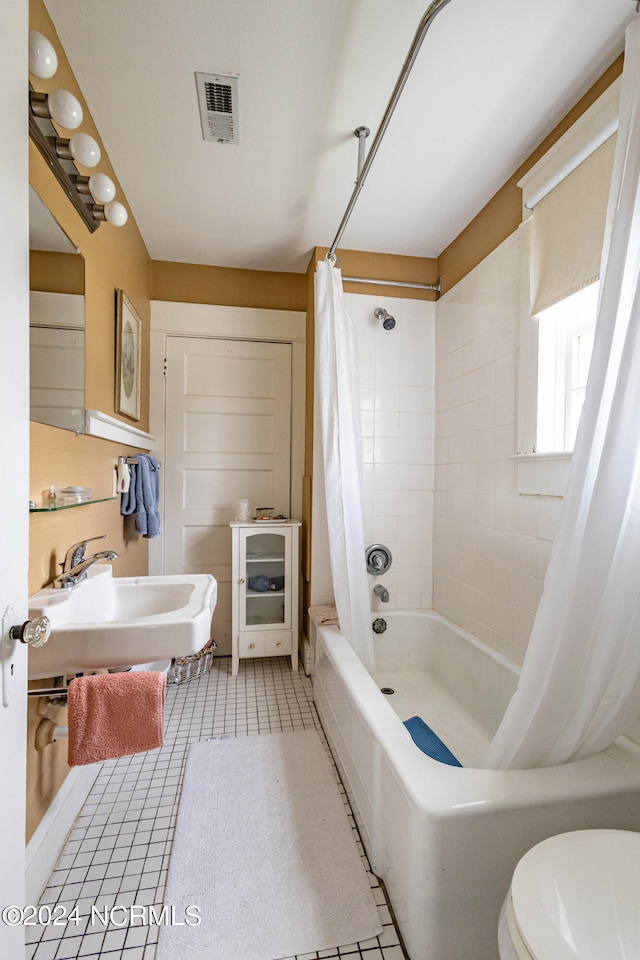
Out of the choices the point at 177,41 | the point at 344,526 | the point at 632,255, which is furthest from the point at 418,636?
the point at 177,41

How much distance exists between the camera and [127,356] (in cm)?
207

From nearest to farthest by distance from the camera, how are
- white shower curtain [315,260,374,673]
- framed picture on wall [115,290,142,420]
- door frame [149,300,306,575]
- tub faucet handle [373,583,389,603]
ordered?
framed picture on wall [115,290,142,420], white shower curtain [315,260,374,673], tub faucet handle [373,583,389,603], door frame [149,300,306,575]

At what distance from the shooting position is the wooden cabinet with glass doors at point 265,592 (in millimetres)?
2525

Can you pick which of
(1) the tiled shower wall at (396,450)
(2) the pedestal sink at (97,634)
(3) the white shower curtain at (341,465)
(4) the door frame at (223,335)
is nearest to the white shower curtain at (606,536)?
(2) the pedestal sink at (97,634)

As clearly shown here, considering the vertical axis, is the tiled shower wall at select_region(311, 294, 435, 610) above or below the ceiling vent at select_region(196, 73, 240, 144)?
below

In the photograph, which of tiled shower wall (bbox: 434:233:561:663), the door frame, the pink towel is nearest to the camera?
the pink towel

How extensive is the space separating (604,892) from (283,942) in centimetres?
83

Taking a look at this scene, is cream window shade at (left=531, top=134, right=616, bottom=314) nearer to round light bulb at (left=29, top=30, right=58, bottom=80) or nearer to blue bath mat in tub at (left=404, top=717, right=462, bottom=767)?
round light bulb at (left=29, top=30, right=58, bottom=80)

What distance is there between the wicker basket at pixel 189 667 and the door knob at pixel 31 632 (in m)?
1.78

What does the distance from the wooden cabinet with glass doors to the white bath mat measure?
77 centimetres

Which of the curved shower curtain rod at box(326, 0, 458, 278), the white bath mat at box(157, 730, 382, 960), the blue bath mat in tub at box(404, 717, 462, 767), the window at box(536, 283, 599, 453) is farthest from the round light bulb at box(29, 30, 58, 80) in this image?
the blue bath mat in tub at box(404, 717, 462, 767)

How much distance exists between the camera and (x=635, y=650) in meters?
0.98

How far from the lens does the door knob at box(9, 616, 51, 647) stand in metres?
0.73

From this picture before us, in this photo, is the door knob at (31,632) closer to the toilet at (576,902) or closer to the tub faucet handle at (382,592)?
the toilet at (576,902)
